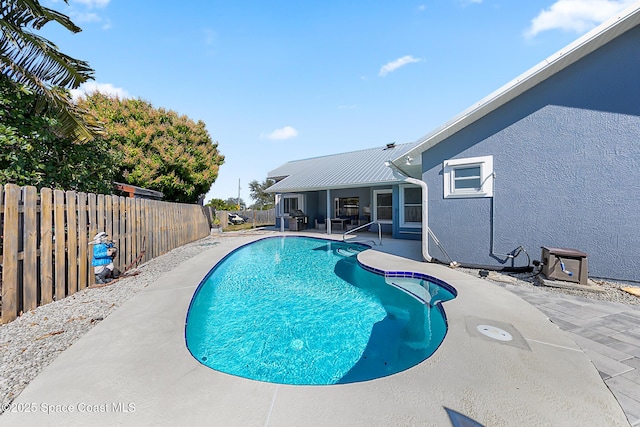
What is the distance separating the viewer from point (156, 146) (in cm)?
1436

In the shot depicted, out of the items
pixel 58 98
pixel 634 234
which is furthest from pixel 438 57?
pixel 58 98

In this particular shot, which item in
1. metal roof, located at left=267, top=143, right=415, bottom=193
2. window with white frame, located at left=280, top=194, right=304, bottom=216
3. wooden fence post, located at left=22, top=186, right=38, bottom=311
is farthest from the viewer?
window with white frame, located at left=280, top=194, right=304, bottom=216

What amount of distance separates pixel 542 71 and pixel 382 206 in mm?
10215

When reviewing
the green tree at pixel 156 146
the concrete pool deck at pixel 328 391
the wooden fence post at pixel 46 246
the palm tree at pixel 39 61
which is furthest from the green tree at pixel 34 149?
the green tree at pixel 156 146

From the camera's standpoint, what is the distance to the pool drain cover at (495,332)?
321 centimetres

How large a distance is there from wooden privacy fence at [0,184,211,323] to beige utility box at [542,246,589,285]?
9475 millimetres

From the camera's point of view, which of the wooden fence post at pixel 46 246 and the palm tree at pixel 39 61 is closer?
the wooden fence post at pixel 46 246

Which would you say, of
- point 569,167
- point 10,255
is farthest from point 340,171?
point 10,255

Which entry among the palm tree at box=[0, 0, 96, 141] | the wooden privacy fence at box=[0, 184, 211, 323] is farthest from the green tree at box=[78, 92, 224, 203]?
the wooden privacy fence at box=[0, 184, 211, 323]

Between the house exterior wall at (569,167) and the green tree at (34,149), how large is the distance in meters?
9.63

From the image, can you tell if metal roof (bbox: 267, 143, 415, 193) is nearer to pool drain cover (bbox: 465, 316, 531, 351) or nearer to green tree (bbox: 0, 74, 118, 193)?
pool drain cover (bbox: 465, 316, 531, 351)

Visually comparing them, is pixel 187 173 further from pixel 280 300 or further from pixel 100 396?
pixel 100 396

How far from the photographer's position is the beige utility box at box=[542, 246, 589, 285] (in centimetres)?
516

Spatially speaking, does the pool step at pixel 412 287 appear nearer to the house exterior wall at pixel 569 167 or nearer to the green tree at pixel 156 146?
the house exterior wall at pixel 569 167
